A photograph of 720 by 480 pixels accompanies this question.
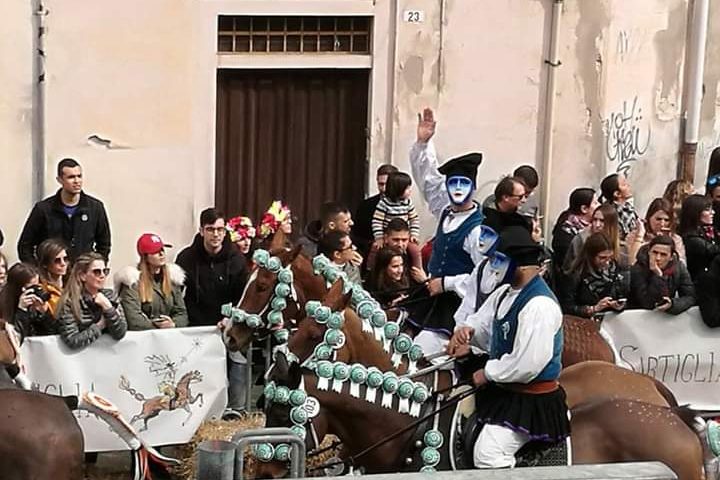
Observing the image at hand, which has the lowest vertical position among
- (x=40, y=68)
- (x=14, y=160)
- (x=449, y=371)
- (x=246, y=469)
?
(x=246, y=469)

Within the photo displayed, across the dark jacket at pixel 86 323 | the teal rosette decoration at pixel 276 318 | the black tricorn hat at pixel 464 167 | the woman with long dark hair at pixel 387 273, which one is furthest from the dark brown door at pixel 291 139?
the teal rosette decoration at pixel 276 318

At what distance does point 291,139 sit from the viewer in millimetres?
15125

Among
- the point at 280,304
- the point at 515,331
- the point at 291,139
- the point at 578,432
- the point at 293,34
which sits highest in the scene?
the point at 293,34

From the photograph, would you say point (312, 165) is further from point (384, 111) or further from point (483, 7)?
point (483, 7)

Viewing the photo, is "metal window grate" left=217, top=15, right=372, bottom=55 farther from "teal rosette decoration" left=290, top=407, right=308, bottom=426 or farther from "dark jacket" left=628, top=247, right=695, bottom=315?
"teal rosette decoration" left=290, top=407, right=308, bottom=426

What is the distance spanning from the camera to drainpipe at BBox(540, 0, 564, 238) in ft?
51.1

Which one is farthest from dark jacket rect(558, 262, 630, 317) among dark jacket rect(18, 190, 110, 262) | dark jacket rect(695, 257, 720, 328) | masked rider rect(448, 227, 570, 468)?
dark jacket rect(18, 190, 110, 262)

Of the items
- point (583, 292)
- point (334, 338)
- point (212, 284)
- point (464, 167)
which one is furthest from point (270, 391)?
point (583, 292)

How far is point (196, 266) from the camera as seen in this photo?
471 inches

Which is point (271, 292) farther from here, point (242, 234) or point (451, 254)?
point (242, 234)

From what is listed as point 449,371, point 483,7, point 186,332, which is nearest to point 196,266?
point 186,332

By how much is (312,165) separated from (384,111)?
2.99 ft

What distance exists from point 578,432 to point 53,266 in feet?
13.7

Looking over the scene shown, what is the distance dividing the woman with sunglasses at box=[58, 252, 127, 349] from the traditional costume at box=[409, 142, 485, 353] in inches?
86.2
